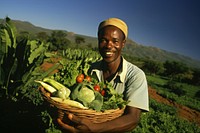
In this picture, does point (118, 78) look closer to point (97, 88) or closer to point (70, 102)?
point (97, 88)

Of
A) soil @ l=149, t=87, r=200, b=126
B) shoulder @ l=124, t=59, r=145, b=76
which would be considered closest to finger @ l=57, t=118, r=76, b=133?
shoulder @ l=124, t=59, r=145, b=76

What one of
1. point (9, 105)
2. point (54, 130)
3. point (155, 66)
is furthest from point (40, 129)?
point (155, 66)

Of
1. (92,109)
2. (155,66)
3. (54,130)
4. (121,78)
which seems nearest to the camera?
(92,109)

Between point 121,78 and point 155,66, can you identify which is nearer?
point 121,78

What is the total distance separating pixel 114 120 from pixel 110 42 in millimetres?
808

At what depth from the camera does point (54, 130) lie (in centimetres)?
465

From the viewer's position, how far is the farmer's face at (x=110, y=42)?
84.1 inches

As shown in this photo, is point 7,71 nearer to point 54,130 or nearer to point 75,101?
point 54,130

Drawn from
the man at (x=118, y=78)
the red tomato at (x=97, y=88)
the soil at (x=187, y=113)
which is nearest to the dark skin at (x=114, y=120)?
the man at (x=118, y=78)

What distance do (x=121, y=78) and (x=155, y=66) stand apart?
45805 mm

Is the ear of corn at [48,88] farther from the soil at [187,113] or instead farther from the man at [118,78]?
the soil at [187,113]

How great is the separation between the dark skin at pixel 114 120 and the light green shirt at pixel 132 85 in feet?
0.25

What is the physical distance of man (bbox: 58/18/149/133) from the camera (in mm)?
1661

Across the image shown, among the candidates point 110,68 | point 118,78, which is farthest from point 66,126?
point 110,68
